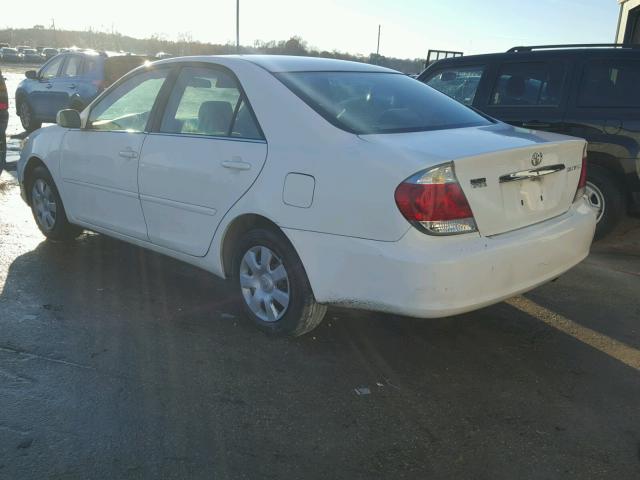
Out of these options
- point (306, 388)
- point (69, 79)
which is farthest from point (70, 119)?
point (69, 79)

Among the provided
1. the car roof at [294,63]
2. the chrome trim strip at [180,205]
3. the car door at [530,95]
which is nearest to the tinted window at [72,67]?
the car roof at [294,63]

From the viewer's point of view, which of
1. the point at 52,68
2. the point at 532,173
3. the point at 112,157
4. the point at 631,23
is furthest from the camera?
the point at 631,23

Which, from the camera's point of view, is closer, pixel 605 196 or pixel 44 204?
pixel 44 204

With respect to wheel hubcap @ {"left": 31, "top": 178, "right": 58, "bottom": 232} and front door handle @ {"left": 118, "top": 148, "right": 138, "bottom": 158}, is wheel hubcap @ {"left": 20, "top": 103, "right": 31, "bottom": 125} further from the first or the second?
front door handle @ {"left": 118, "top": 148, "right": 138, "bottom": 158}

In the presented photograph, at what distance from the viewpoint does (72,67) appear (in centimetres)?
1291

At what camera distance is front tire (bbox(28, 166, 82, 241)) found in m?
5.31

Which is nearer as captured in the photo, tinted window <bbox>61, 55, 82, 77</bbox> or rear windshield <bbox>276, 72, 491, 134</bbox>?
rear windshield <bbox>276, 72, 491, 134</bbox>

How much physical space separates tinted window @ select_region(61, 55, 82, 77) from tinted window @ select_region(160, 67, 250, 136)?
384 inches

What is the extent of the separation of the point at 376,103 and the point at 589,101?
2852 mm

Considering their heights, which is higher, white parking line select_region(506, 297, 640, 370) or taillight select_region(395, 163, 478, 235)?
taillight select_region(395, 163, 478, 235)

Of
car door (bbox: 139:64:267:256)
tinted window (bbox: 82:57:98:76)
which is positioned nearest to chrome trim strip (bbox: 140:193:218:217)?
car door (bbox: 139:64:267:256)

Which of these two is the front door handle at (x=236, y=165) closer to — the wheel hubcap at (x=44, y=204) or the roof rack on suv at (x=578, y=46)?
the wheel hubcap at (x=44, y=204)

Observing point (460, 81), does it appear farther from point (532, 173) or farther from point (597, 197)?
point (532, 173)

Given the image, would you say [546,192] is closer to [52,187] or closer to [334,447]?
[334,447]
